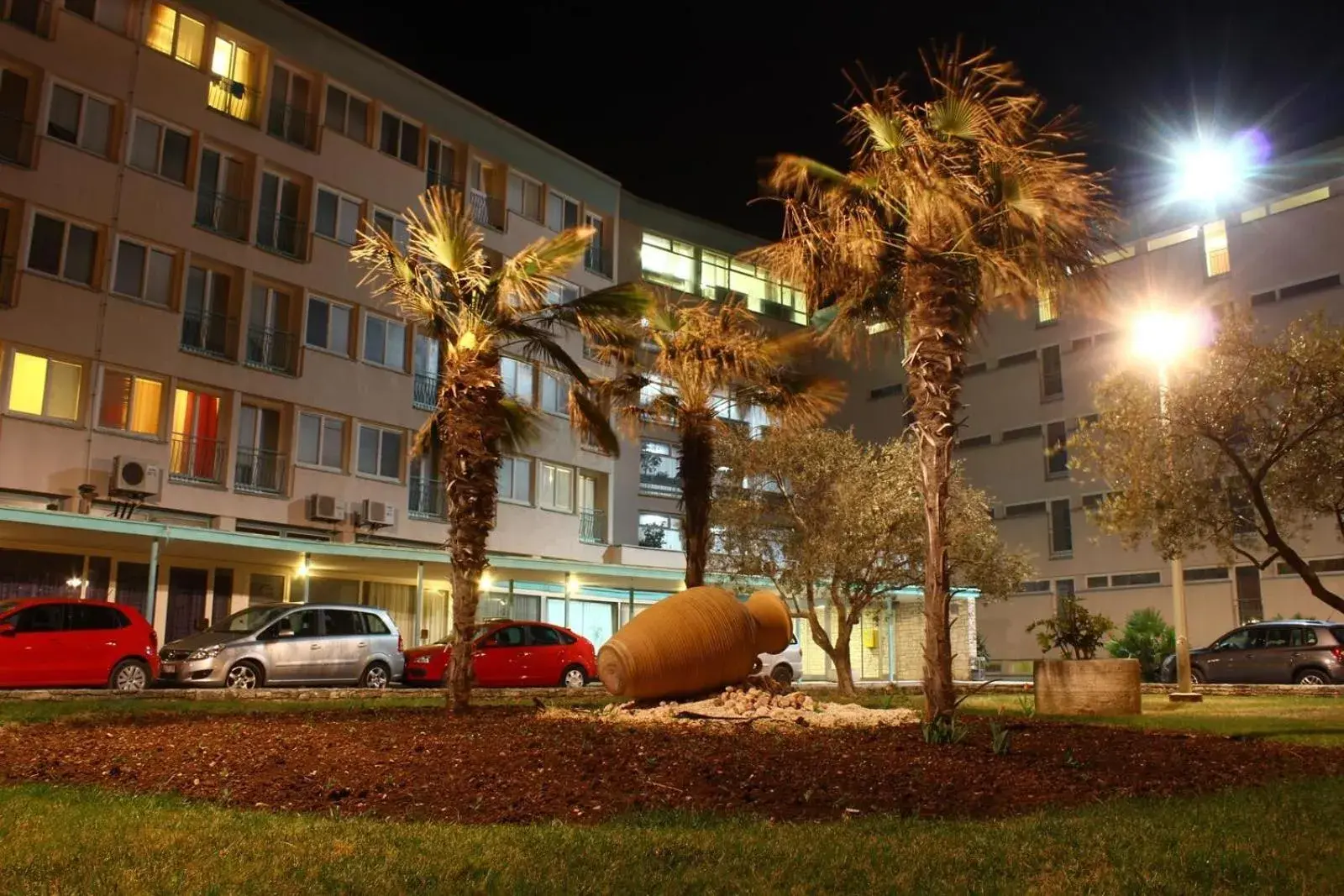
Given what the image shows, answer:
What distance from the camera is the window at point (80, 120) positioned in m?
27.3

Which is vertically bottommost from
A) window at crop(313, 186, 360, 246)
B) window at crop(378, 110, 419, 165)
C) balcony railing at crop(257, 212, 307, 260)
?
balcony railing at crop(257, 212, 307, 260)

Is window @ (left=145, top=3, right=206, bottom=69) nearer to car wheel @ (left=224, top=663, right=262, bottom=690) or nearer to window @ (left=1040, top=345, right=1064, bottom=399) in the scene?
car wheel @ (left=224, top=663, right=262, bottom=690)

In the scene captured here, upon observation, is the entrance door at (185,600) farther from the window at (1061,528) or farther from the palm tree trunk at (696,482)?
the window at (1061,528)

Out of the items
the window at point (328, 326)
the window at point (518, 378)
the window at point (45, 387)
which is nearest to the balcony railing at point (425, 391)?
the window at point (328, 326)

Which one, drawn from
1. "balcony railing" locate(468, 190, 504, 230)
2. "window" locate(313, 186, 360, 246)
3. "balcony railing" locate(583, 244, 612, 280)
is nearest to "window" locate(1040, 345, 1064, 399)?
"balcony railing" locate(583, 244, 612, 280)

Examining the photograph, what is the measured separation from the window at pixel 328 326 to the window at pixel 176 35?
7.21 m

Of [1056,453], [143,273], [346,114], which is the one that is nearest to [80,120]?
[143,273]

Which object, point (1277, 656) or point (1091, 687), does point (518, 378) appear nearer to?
point (1277, 656)

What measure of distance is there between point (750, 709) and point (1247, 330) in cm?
1209

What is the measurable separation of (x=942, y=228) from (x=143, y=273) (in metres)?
23.1

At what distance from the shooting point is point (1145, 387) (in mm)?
21641

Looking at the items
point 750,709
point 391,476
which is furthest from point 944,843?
point 391,476

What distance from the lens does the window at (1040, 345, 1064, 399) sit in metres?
48.3

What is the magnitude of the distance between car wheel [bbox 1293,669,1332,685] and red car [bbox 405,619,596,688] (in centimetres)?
1628
